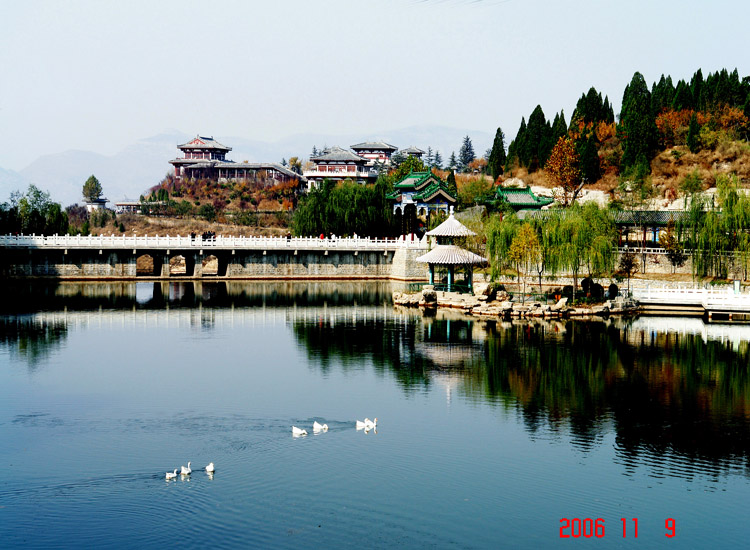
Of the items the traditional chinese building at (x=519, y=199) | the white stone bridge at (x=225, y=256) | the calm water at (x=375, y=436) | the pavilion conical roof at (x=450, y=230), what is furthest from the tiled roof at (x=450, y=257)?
the traditional chinese building at (x=519, y=199)

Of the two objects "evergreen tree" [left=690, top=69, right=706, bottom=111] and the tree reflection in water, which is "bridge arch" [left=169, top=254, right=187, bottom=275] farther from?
"evergreen tree" [left=690, top=69, right=706, bottom=111]

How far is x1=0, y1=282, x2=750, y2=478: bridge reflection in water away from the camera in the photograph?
68.8 ft

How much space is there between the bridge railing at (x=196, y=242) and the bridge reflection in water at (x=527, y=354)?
16.7 feet

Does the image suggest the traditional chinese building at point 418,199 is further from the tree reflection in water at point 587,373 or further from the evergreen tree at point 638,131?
the tree reflection in water at point 587,373

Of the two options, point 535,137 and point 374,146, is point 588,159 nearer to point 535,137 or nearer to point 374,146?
point 535,137

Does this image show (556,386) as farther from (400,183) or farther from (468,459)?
(400,183)

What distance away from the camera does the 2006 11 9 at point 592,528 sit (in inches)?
599

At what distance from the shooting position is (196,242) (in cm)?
5644

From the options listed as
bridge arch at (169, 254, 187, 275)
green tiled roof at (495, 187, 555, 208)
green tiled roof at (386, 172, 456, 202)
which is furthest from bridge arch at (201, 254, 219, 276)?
green tiled roof at (495, 187, 555, 208)

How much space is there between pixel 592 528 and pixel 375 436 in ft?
20.6

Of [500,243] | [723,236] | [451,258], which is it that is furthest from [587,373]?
[723,236]

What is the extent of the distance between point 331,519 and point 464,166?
369 feet

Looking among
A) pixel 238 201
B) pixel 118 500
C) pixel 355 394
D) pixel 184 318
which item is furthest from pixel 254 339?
pixel 238 201

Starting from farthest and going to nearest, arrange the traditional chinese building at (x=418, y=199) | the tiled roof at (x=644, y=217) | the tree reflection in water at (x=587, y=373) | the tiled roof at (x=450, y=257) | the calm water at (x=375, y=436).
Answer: the traditional chinese building at (x=418, y=199)
the tiled roof at (x=644, y=217)
the tiled roof at (x=450, y=257)
the tree reflection in water at (x=587, y=373)
the calm water at (x=375, y=436)
